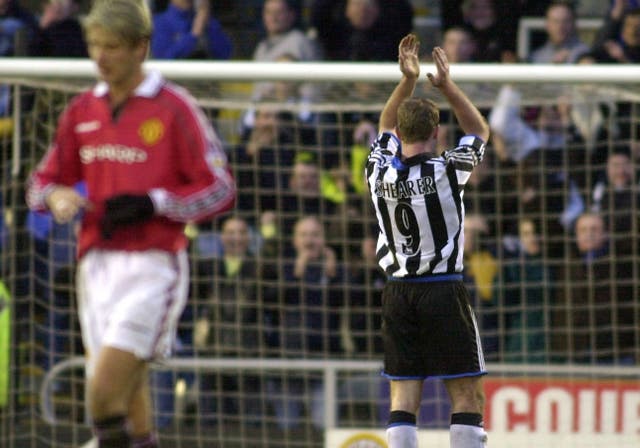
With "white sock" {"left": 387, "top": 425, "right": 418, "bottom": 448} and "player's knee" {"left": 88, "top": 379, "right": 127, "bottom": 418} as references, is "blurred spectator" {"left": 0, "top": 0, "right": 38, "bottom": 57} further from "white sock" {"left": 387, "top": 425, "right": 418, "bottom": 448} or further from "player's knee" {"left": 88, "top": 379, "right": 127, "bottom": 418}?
"player's knee" {"left": 88, "top": 379, "right": 127, "bottom": 418}

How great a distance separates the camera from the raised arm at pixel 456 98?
21.2 ft

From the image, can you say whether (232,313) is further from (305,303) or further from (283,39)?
(283,39)

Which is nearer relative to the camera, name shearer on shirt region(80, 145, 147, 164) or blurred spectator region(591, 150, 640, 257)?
name shearer on shirt region(80, 145, 147, 164)

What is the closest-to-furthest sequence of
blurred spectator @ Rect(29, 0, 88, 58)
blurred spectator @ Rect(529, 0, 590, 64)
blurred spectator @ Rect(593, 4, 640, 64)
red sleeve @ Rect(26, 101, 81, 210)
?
1. red sleeve @ Rect(26, 101, 81, 210)
2. blurred spectator @ Rect(593, 4, 640, 64)
3. blurred spectator @ Rect(529, 0, 590, 64)
4. blurred spectator @ Rect(29, 0, 88, 58)

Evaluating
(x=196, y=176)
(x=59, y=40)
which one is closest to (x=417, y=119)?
(x=196, y=176)

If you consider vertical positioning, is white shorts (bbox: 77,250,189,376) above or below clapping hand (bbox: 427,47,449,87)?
below

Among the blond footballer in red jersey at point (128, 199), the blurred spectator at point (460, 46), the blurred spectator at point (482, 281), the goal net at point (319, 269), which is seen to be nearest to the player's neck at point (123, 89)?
the blond footballer in red jersey at point (128, 199)

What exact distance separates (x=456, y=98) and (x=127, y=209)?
1951 mm

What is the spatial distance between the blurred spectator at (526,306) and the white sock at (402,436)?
2.66 m

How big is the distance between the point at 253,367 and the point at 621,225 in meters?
2.37

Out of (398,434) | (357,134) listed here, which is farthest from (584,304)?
(398,434)

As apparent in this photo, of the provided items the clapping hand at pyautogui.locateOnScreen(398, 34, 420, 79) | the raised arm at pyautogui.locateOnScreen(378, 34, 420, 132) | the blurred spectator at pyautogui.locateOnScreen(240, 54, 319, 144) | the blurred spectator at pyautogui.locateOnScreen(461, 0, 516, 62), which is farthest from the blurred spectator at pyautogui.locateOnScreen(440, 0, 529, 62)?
the clapping hand at pyautogui.locateOnScreen(398, 34, 420, 79)

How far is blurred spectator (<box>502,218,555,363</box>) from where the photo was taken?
359 inches

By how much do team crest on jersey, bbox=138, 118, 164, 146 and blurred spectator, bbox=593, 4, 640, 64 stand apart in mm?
5845
